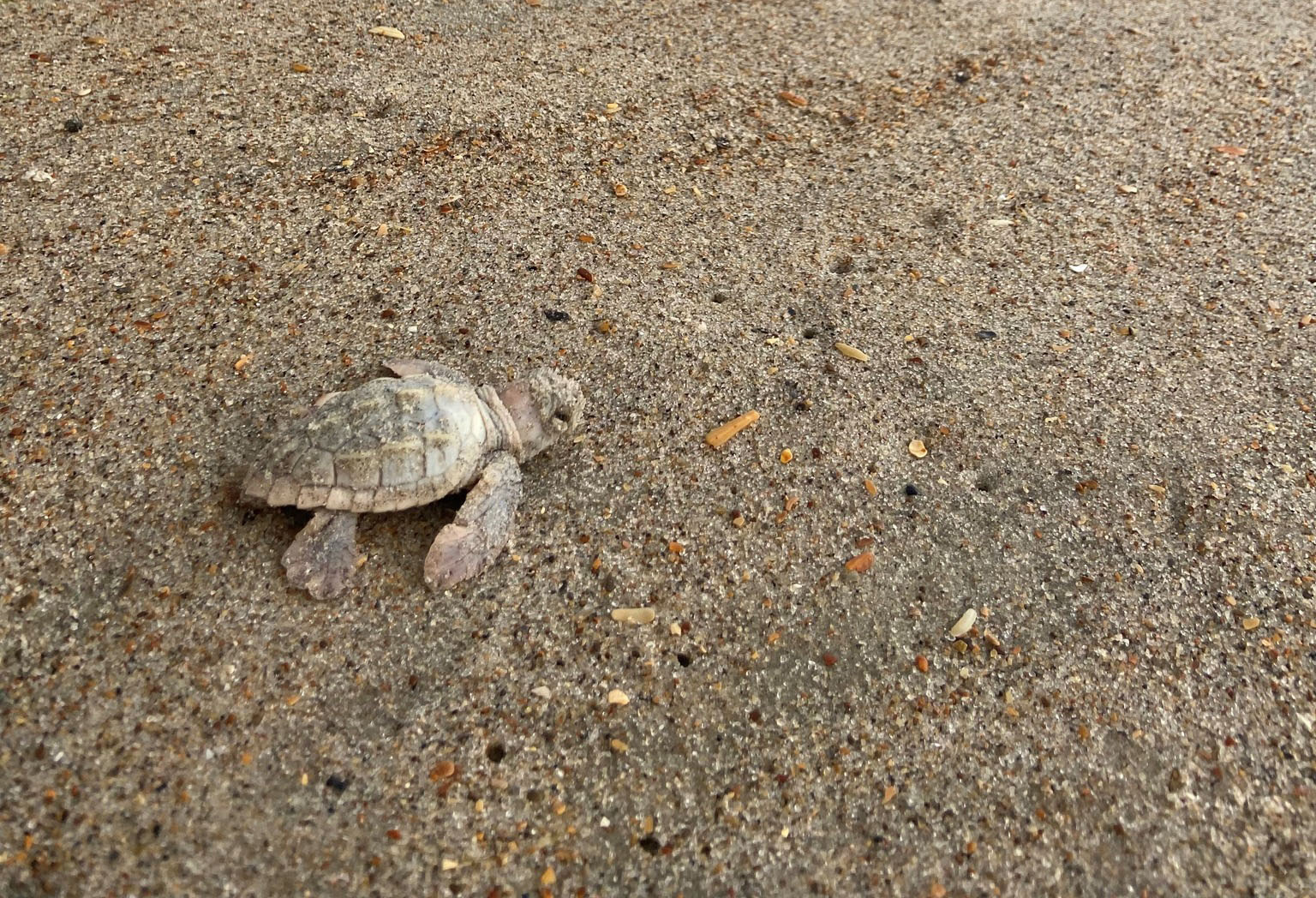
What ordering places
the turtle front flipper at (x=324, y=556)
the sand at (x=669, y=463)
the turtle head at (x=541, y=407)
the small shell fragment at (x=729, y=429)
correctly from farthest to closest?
1. the small shell fragment at (x=729, y=429)
2. the turtle head at (x=541, y=407)
3. the turtle front flipper at (x=324, y=556)
4. the sand at (x=669, y=463)

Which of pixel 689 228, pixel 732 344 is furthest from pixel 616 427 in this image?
pixel 689 228

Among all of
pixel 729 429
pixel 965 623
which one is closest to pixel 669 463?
pixel 729 429

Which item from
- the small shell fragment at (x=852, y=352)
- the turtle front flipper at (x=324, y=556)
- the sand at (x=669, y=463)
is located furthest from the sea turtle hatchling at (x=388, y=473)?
the small shell fragment at (x=852, y=352)

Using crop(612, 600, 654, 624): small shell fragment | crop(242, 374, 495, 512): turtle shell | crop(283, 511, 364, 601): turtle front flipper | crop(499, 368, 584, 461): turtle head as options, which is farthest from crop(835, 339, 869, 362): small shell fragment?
crop(283, 511, 364, 601): turtle front flipper

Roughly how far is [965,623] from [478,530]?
56.7 inches

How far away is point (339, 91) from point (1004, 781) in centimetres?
382

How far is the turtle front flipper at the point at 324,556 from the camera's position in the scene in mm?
A: 2559

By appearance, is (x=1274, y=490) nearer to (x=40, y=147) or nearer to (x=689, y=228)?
(x=689, y=228)

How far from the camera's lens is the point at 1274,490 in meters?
3.02

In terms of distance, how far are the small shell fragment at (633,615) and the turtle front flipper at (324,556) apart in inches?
30.1

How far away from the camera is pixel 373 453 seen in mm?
2576

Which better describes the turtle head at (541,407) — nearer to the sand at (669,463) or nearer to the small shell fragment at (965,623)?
the sand at (669,463)

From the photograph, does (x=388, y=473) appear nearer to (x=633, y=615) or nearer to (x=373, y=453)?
(x=373, y=453)

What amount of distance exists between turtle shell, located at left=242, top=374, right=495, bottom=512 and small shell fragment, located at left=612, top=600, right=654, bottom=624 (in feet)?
1.99
